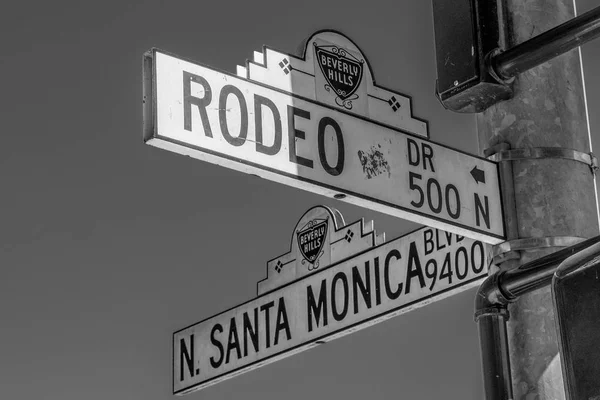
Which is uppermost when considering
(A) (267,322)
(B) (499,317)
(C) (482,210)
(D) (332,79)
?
(D) (332,79)

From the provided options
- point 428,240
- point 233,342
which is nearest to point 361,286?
point 428,240

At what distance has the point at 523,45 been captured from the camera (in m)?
2.25

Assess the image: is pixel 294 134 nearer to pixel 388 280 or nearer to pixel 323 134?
pixel 323 134

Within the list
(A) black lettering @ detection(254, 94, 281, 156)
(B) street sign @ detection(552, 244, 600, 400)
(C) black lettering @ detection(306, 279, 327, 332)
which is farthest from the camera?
(C) black lettering @ detection(306, 279, 327, 332)

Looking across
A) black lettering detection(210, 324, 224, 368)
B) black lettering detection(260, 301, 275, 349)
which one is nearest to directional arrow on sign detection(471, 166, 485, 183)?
black lettering detection(260, 301, 275, 349)

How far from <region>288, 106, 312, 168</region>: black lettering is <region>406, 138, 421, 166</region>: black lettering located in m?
0.32

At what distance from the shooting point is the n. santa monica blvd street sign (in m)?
2.54

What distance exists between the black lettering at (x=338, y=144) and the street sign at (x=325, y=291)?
0.96m

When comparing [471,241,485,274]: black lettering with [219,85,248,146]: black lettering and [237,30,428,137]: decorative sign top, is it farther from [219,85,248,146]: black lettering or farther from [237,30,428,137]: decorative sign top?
[219,85,248,146]: black lettering

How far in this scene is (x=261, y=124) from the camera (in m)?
2.67

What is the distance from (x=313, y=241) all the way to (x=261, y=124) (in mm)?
1610

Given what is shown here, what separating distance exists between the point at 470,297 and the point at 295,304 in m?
2.19

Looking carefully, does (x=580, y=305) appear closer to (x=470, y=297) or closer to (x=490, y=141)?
(x=490, y=141)

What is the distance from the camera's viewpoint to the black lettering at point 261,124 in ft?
8.66
